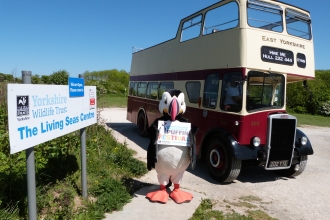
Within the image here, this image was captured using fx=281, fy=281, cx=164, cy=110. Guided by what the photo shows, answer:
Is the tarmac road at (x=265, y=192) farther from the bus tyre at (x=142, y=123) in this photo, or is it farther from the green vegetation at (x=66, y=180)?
the bus tyre at (x=142, y=123)

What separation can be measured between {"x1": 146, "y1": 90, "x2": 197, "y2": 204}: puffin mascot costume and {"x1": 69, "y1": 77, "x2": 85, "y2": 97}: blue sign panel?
1.25 meters

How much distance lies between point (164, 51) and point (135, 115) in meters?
3.36

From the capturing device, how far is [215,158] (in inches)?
235

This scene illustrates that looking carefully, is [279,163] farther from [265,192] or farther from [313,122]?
[313,122]

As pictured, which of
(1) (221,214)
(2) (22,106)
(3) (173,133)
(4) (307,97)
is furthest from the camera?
(4) (307,97)

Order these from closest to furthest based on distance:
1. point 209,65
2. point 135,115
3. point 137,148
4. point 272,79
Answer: point 272,79
point 209,65
point 137,148
point 135,115

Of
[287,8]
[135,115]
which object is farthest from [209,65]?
[135,115]

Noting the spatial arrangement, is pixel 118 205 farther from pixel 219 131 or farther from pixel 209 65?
pixel 209 65

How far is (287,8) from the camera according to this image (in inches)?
239

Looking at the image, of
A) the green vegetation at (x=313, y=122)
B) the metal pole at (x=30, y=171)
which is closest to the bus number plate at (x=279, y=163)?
the metal pole at (x=30, y=171)

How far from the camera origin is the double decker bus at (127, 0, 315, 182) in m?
5.38

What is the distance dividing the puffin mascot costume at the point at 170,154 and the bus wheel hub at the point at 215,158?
5.13 ft

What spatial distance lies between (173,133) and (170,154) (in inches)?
12.6

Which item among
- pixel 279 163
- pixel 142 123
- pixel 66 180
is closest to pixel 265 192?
pixel 279 163
